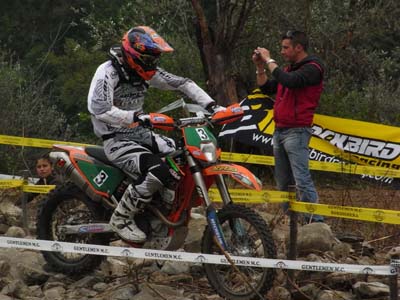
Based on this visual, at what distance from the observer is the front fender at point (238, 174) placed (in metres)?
5.87

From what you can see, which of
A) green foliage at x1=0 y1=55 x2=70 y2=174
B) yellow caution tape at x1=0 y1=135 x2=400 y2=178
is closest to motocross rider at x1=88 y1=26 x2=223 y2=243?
yellow caution tape at x1=0 y1=135 x2=400 y2=178

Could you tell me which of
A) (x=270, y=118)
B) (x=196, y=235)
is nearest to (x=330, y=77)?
(x=270, y=118)

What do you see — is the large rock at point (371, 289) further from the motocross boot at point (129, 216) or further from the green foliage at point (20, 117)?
the green foliage at point (20, 117)

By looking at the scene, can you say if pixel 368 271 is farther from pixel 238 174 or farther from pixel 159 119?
pixel 159 119

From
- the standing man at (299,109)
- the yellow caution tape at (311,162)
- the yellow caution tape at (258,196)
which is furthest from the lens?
the yellow caution tape at (311,162)

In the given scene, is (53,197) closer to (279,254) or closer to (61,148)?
(61,148)

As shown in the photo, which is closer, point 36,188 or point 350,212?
point 350,212

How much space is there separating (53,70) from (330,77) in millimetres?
19650

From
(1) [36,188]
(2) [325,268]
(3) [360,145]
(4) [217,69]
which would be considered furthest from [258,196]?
(4) [217,69]

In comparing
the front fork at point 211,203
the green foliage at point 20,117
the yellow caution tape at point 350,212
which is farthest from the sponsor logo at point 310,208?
the green foliage at point 20,117

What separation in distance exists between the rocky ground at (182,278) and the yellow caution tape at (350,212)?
0.24 metres

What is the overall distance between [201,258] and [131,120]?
110cm

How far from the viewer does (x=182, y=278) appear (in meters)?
6.57

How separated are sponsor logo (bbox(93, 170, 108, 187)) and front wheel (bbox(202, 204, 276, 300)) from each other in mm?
1065
